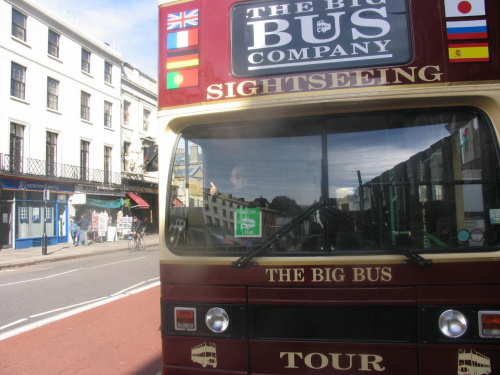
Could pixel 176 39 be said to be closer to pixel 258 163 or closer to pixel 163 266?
pixel 258 163

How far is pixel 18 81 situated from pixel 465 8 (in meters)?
23.3

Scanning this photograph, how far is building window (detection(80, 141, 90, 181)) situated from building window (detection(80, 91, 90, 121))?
1699 millimetres

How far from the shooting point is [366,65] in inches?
97.4

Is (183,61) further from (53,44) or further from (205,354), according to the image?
(53,44)

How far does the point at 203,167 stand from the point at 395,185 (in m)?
1.24

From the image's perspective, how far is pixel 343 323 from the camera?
2.38m

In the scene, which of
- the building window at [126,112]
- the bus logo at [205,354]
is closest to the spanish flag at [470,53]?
the bus logo at [205,354]

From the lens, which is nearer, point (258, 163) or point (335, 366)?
point (335, 366)

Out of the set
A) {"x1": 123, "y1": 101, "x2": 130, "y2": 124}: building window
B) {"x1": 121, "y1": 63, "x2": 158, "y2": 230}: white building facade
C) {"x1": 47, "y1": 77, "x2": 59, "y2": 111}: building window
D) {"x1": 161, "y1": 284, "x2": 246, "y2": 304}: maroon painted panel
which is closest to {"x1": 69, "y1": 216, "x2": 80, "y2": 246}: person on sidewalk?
{"x1": 121, "y1": 63, "x2": 158, "y2": 230}: white building facade

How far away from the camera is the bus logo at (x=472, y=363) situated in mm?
2234

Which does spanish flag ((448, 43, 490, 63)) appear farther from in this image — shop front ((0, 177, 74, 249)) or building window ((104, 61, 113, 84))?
building window ((104, 61, 113, 84))

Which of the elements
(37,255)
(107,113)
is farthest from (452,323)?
(107,113)

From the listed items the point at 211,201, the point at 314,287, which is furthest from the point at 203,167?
the point at 314,287

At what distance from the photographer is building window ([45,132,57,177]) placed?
2264cm
